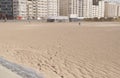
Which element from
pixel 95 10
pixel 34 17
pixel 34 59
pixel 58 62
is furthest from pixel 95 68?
pixel 95 10

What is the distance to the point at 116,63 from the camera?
22.6ft

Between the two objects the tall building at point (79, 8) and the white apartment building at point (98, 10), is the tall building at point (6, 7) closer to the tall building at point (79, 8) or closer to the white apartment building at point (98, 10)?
the tall building at point (79, 8)

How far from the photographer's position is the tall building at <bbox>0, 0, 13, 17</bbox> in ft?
335

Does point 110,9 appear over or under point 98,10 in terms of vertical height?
over

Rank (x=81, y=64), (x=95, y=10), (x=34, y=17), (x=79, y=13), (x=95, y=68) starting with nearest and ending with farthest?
(x=95, y=68) < (x=81, y=64) < (x=34, y=17) < (x=79, y=13) < (x=95, y=10)

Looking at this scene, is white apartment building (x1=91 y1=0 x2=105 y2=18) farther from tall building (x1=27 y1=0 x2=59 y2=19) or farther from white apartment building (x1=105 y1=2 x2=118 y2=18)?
tall building (x1=27 y1=0 x2=59 y2=19)

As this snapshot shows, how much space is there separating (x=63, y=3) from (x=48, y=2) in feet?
61.1

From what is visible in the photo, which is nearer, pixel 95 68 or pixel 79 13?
pixel 95 68

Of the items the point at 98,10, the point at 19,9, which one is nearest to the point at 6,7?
the point at 19,9

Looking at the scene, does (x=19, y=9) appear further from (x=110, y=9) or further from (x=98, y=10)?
(x=110, y=9)

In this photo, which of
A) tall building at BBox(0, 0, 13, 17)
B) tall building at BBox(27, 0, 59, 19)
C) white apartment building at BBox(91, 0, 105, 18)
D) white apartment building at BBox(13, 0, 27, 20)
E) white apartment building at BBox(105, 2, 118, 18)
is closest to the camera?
white apartment building at BBox(13, 0, 27, 20)

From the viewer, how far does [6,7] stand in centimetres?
10312

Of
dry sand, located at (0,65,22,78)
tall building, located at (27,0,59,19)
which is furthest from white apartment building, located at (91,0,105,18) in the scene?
dry sand, located at (0,65,22,78)

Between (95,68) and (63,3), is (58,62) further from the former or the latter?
(63,3)
